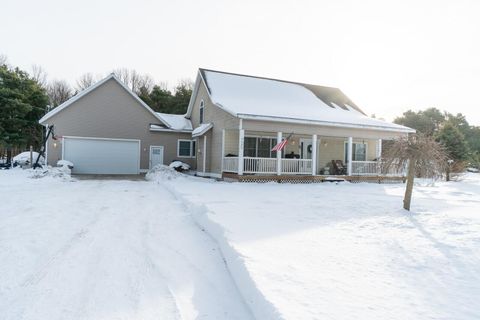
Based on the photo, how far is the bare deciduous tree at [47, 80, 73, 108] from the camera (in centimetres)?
4194

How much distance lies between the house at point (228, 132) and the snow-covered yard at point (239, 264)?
878 centimetres

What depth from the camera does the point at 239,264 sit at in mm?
4027

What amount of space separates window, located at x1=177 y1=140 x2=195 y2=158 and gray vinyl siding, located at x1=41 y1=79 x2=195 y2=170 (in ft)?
2.85

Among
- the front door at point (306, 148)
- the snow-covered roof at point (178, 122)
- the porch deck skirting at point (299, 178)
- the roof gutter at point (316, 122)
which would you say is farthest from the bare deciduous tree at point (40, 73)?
the roof gutter at point (316, 122)

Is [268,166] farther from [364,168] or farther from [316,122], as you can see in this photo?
[364,168]

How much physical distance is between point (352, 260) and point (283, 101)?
637 inches

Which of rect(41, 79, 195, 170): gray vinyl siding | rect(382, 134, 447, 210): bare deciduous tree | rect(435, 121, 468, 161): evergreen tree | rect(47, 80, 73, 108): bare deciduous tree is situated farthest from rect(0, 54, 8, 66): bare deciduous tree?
rect(435, 121, 468, 161): evergreen tree

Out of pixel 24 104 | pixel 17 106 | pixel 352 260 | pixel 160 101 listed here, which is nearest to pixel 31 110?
pixel 24 104

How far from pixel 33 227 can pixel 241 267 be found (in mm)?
4384

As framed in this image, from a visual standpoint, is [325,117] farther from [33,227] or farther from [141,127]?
[33,227]

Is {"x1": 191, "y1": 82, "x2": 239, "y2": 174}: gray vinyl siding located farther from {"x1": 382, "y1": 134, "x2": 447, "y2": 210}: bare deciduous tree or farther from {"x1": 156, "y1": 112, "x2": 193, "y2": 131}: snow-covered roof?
{"x1": 382, "y1": 134, "x2": 447, "y2": 210}: bare deciduous tree

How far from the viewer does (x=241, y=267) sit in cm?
392

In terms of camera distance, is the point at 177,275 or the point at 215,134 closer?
the point at 177,275

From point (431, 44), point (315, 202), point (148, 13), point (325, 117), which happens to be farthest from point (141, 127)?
point (431, 44)
